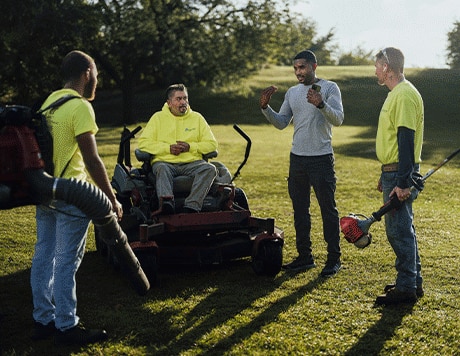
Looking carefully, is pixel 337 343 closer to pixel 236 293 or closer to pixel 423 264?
pixel 236 293

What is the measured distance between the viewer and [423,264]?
23.7ft

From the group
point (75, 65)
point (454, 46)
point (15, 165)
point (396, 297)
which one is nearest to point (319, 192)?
point (396, 297)

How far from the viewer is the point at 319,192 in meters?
6.70

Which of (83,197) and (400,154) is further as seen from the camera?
(400,154)

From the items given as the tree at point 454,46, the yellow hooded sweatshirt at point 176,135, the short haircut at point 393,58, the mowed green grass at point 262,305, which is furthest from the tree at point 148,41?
the tree at point 454,46

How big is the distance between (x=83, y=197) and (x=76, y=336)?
1.44m

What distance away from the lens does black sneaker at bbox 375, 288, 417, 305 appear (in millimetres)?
5598

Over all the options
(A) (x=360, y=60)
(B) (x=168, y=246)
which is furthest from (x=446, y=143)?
(A) (x=360, y=60)

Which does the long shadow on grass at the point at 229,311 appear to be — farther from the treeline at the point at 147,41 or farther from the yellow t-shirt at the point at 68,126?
the treeline at the point at 147,41

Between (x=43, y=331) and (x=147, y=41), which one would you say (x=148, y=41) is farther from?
(x=43, y=331)

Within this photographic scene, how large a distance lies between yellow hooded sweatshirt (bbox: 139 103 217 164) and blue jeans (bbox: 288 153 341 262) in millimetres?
941

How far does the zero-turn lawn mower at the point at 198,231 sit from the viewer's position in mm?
6324

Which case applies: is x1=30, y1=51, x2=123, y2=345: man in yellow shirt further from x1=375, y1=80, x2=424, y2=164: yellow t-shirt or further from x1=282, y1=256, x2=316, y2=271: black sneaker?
x1=282, y1=256, x2=316, y2=271: black sneaker

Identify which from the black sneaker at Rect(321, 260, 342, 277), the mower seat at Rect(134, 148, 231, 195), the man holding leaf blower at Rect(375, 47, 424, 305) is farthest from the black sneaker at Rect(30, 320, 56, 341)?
the black sneaker at Rect(321, 260, 342, 277)
